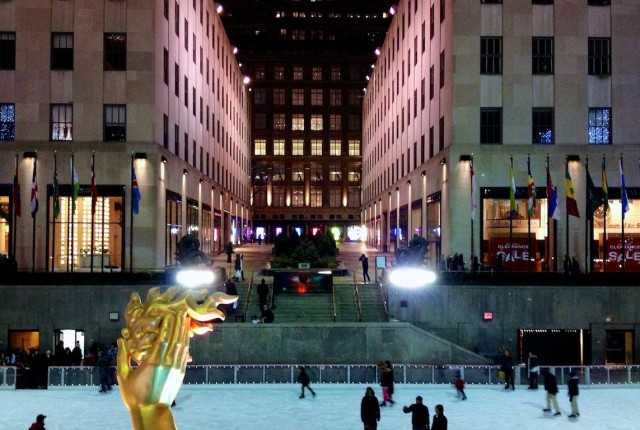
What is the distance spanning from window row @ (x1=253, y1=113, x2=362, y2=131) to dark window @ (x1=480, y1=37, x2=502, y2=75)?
6841 cm

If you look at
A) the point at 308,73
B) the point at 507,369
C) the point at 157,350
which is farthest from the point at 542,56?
the point at 308,73

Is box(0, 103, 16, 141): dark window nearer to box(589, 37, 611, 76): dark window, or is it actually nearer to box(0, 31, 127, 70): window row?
box(0, 31, 127, 70): window row

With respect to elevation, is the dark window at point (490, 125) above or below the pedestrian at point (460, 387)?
above

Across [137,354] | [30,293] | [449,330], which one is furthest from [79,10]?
[137,354]

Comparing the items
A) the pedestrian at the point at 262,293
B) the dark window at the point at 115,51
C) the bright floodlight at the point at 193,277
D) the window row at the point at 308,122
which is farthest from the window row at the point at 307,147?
the bright floodlight at the point at 193,277

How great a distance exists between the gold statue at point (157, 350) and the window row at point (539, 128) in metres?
29.4

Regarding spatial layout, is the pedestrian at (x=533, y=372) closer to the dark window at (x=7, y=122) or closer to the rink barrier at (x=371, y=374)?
the rink barrier at (x=371, y=374)

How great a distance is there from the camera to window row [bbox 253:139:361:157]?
102062 mm

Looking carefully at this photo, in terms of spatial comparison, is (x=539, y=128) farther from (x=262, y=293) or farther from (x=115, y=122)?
(x=115, y=122)

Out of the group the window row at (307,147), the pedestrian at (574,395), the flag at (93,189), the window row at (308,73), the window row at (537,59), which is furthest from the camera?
the window row at (308,73)

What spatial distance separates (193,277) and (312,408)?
928cm

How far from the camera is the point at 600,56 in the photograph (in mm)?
35219

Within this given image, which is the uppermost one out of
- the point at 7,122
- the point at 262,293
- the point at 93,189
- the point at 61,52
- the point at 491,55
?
the point at 491,55

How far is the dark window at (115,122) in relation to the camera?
1347 inches
